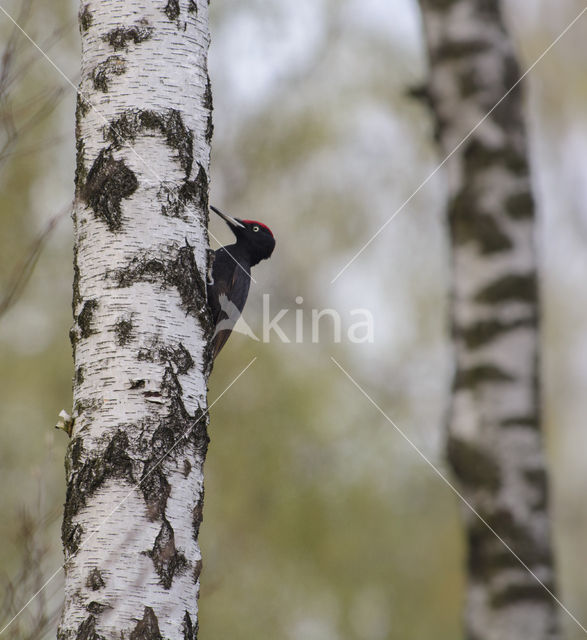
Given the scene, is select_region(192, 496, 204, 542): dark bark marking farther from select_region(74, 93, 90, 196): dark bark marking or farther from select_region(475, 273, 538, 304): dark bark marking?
select_region(475, 273, 538, 304): dark bark marking

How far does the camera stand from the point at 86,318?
84.2 inches

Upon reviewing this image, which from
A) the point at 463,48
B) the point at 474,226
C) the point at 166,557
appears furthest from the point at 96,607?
the point at 463,48

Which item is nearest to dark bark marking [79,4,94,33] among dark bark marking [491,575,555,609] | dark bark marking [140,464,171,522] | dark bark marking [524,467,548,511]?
dark bark marking [140,464,171,522]

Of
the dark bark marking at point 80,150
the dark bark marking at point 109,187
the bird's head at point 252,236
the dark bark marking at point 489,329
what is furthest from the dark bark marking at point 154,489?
the bird's head at point 252,236

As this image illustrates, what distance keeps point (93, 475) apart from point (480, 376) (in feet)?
4.49

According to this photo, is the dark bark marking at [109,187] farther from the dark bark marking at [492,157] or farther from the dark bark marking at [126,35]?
the dark bark marking at [492,157]

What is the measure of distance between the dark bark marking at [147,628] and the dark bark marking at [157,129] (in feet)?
4.01

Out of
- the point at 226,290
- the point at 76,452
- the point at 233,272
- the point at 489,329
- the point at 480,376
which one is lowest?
the point at 76,452

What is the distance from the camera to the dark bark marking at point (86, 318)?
6.98 ft

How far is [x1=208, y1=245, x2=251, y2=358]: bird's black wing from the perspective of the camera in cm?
397

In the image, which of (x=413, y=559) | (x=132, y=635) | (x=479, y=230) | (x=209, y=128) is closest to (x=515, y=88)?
(x=479, y=230)

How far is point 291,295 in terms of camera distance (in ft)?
26.3

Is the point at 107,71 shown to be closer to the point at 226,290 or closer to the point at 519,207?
the point at 519,207

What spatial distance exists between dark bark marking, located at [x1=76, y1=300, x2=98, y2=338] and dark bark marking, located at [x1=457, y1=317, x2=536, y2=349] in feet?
4.37
